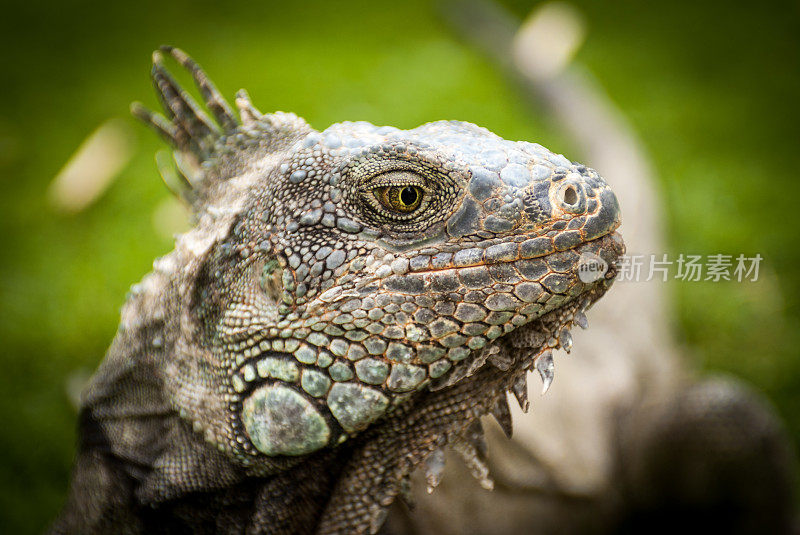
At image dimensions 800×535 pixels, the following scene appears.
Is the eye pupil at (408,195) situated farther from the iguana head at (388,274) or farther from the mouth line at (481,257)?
the mouth line at (481,257)

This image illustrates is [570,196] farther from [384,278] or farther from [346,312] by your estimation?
[346,312]

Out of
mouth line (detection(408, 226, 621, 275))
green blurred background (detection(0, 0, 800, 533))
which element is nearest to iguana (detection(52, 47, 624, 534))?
mouth line (detection(408, 226, 621, 275))

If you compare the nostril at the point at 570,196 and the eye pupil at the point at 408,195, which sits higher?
the nostril at the point at 570,196

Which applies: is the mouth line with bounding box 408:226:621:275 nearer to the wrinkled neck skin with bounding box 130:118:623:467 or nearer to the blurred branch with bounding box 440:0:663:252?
the wrinkled neck skin with bounding box 130:118:623:467

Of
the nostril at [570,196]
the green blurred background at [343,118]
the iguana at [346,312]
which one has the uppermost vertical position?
the green blurred background at [343,118]

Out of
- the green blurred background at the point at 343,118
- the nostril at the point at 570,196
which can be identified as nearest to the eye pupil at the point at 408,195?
the nostril at the point at 570,196

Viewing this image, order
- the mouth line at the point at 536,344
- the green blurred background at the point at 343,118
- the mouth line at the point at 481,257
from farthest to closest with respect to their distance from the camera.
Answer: the green blurred background at the point at 343,118, the mouth line at the point at 536,344, the mouth line at the point at 481,257
